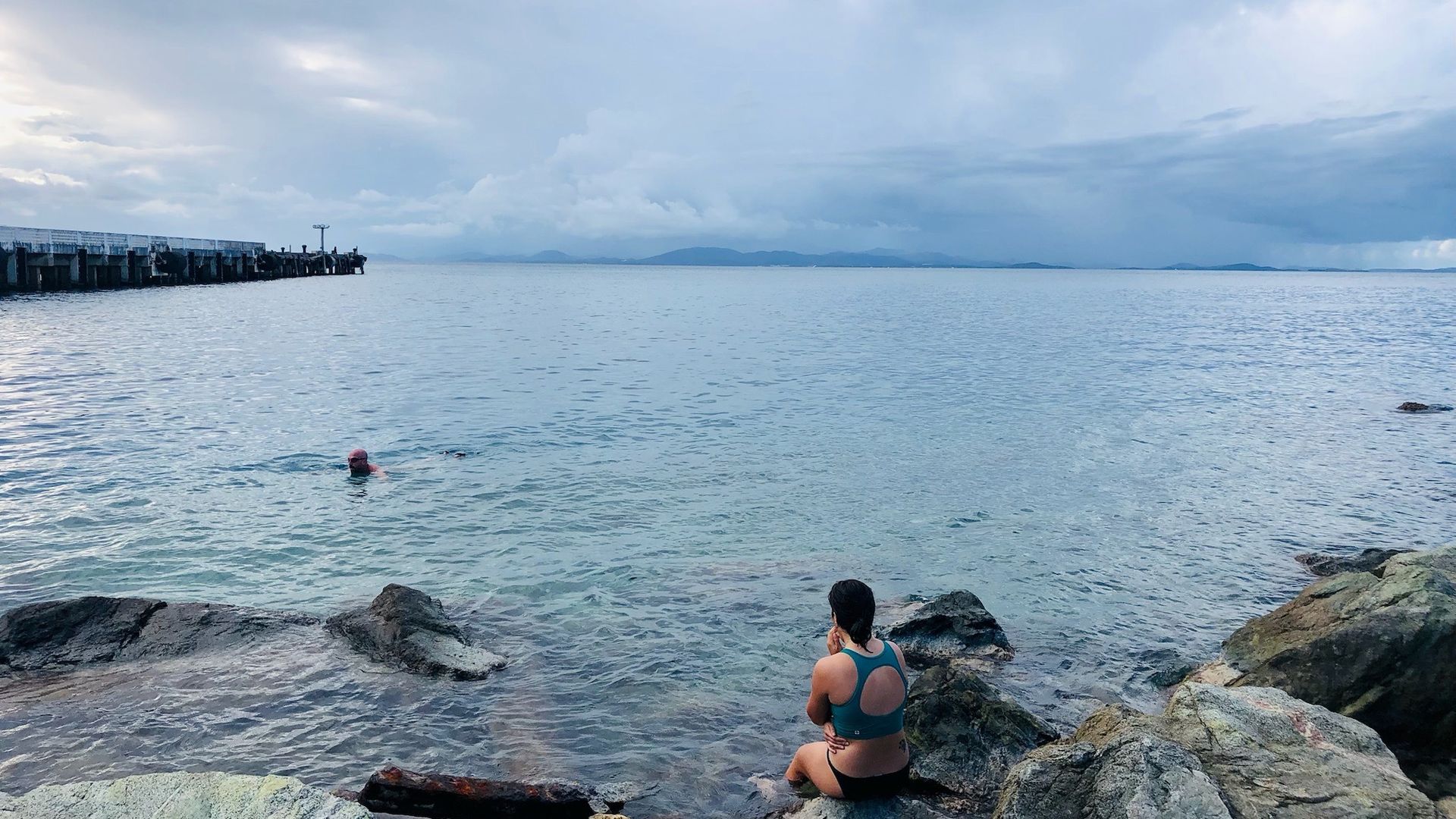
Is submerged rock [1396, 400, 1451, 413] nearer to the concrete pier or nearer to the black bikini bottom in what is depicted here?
the black bikini bottom

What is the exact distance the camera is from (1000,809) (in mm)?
5508

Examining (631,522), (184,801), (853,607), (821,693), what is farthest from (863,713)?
(631,522)

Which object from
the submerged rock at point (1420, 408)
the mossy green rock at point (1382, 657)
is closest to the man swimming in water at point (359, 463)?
the mossy green rock at point (1382, 657)

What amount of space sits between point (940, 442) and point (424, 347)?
110 ft

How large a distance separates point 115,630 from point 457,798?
6.16 metres

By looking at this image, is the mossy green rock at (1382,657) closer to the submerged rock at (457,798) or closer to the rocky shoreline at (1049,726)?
the rocky shoreline at (1049,726)

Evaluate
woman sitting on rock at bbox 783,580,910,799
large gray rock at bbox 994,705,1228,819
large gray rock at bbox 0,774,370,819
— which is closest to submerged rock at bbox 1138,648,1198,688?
large gray rock at bbox 994,705,1228,819

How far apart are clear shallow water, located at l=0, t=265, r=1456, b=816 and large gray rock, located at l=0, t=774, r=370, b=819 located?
243 cm

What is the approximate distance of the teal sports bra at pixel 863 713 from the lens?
6.25m

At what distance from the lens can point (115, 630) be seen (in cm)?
1009

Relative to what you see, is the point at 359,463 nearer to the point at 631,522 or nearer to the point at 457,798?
the point at 631,522

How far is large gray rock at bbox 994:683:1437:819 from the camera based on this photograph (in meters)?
4.98

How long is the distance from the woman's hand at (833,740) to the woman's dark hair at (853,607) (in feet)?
2.71

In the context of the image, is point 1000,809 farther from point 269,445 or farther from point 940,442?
point 269,445
